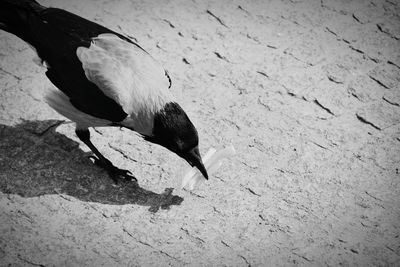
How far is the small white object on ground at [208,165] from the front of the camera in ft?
10.8

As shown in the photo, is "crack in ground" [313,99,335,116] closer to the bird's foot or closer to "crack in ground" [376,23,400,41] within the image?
"crack in ground" [376,23,400,41]

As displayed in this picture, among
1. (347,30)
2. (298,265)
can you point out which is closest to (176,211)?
(298,265)

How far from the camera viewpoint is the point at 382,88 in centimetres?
462

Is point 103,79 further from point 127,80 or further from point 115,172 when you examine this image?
point 115,172

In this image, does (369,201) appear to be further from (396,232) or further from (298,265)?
(298,265)

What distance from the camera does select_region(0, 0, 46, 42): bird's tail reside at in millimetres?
3275

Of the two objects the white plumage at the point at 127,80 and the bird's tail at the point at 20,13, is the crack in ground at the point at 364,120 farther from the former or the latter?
the bird's tail at the point at 20,13

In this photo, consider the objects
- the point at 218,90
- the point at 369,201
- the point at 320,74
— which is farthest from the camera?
the point at 320,74

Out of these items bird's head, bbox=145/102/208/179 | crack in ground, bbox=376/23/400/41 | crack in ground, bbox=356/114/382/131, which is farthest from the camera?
crack in ground, bbox=376/23/400/41

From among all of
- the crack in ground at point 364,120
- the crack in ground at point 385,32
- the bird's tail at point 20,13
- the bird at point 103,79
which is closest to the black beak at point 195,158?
the bird at point 103,79

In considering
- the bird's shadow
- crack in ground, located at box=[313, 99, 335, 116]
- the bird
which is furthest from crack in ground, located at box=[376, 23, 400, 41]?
the bird's shadow

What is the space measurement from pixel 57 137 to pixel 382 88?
3.91 m

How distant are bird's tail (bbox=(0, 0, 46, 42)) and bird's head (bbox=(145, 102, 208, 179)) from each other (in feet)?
4.87

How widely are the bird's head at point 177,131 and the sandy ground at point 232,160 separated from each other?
0.54 metres
